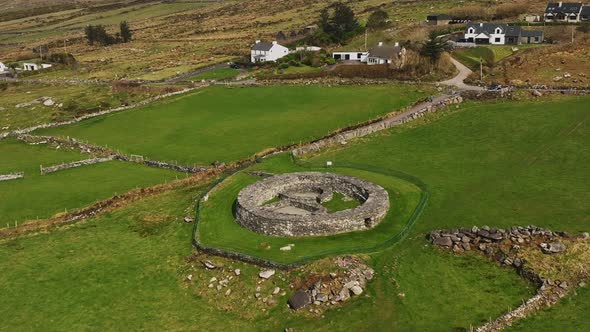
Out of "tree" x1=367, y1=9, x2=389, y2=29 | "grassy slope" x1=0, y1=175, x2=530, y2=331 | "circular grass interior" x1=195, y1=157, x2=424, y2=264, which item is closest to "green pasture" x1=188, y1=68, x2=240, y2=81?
"tree" x1=367, y1=9, x2=389, y2=29

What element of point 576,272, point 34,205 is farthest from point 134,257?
point 576,272

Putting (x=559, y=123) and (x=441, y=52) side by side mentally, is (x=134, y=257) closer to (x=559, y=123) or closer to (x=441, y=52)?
(x=559, y=123)

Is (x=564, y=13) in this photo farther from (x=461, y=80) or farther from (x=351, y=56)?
(x=461, y=80)

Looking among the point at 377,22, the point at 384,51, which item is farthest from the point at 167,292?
the point at 377,22

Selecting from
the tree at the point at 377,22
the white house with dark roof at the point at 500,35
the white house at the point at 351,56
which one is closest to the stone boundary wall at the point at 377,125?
the white house at the point at 351,56

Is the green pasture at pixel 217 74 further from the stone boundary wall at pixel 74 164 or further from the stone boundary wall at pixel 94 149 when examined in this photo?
the stone boundary wall at pixel 74 164
